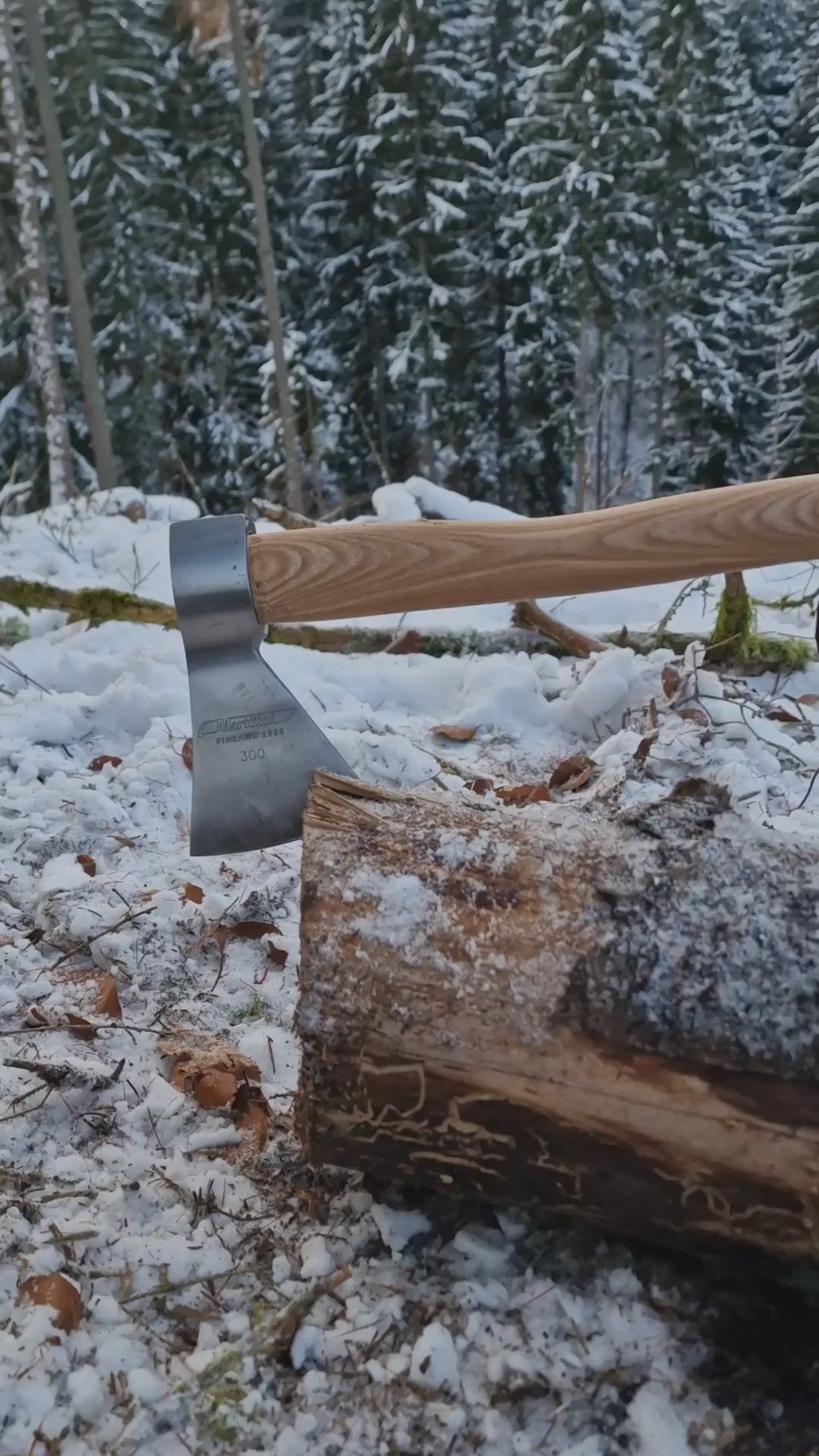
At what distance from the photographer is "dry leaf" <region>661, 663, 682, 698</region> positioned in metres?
3.17

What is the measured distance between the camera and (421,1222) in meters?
1.45

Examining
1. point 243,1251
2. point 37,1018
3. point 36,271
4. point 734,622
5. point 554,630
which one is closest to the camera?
point 243,1251

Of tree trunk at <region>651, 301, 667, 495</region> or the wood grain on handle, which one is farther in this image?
tree trunk at <region>651, 301, 667, 495</region>

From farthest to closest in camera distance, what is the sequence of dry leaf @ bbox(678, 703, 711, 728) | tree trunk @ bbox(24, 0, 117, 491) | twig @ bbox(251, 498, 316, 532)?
tree trunk @ bbox(24, 0, 117, 491), twig @ bbox(251, 498, 316, 532), dry leaf @ bbox(678, 703, 711, 728)

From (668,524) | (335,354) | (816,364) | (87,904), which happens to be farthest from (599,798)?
(335,354)

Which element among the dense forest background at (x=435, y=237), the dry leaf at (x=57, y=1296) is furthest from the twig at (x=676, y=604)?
the dense forest background at (x=435, y=237)

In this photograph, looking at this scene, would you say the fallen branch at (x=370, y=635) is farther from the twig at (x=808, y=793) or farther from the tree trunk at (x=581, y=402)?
the tree trunk at (x=581, y=402)

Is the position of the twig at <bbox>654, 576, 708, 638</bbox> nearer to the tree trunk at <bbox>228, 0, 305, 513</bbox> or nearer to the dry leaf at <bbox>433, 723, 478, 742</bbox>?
the dry leaf at <bbox>433, 723, 478, 742</bbox>

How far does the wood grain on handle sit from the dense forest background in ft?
46.9

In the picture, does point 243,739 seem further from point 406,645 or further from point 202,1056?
point 406,645

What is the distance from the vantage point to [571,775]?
284 cm

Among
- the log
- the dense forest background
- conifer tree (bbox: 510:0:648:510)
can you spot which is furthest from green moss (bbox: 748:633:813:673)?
the dense forest background

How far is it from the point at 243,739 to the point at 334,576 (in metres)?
0.35

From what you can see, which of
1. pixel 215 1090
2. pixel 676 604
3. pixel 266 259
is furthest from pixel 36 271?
pixel 215 1090
